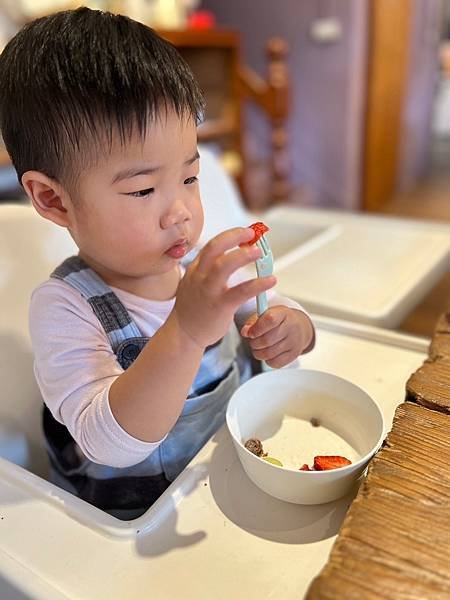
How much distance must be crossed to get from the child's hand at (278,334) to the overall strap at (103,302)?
0.41 feet

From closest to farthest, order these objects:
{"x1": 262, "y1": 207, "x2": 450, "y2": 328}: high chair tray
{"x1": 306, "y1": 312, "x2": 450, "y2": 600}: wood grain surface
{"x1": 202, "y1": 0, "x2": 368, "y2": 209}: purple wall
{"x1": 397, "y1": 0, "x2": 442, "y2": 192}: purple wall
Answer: {"x1": 306, "y1": 312, "x2": 450, "y2": 600}: wood grain surface < {"x1": 262, "y1": 207, "x2": 450, "y2": 328}: high chair tray < {"x1": 202, "y1": 0, "x2": 368, "y2": 209}: purple wall < {"x1": 397, "y1": 0, "x2": 442, "y2": 192}: purple wall

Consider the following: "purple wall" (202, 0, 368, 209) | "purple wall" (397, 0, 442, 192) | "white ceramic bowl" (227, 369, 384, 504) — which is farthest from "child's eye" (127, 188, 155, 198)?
"purple wall" (397, 0, 442, 192)

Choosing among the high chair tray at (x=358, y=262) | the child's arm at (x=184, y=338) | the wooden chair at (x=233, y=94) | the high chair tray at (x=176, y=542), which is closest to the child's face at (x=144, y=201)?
the child's arm at (x=184, y=338)

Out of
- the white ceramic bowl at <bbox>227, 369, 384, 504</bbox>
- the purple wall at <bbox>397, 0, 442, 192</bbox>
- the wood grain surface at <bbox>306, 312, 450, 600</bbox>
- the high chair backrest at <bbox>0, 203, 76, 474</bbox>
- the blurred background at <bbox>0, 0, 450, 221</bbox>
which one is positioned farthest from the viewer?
the purple wall at <bbox>397, 0, 442, 192</bbox>

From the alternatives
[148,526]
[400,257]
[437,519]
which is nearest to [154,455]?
[148,526]

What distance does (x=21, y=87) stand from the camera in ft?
1.60

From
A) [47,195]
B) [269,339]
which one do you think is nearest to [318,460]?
[269,339]

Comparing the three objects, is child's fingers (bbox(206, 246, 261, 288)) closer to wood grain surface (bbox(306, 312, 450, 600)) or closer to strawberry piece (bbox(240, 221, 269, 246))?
strawberry piece (bbox(240, 221, 269, 246))

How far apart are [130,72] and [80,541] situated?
398 millimetres

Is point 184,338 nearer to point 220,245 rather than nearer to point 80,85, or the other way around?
point 220,245

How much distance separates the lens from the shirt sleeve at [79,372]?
0.49 meters

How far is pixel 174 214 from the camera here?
51 centimetres

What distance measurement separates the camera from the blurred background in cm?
250

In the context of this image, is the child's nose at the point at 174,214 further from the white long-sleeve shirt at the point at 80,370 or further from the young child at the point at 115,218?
the white long-sleeve shirt at the point at 80,370
